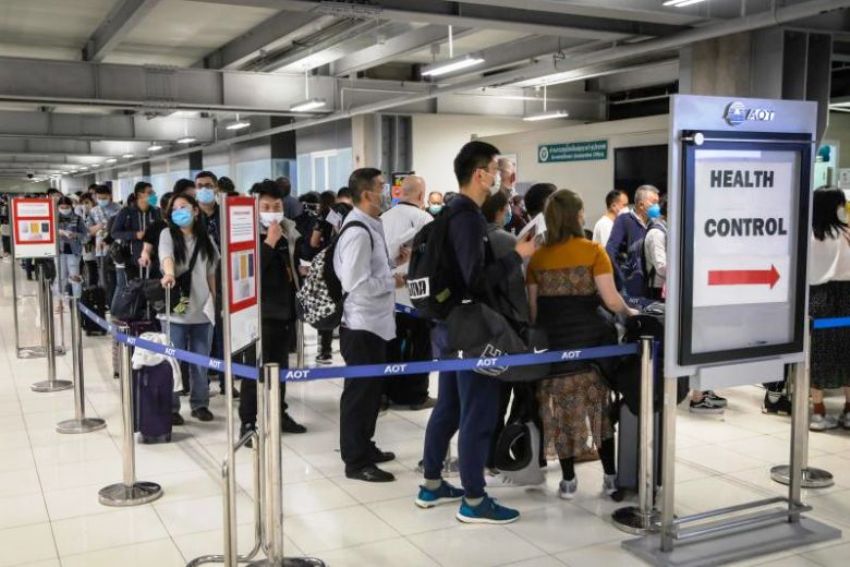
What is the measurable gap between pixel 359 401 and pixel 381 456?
521 mm

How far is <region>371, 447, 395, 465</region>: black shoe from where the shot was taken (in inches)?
176

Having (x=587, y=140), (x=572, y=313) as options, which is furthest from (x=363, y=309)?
(x=587, y=140)

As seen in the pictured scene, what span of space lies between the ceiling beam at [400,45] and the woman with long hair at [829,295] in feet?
21.2

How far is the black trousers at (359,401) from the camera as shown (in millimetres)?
4074

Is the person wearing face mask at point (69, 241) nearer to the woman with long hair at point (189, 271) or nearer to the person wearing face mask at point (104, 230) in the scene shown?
the person wearing face mask at point (104, 230)

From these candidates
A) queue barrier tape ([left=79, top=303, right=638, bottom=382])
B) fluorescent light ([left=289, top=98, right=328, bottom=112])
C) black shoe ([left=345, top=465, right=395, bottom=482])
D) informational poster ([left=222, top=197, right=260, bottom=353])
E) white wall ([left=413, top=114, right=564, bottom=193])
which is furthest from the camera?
white wall ([left=413, top=114, right=564, bottom=193])

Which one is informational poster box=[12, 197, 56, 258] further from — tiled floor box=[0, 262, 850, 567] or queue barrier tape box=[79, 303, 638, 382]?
queue barrier tape box=[79, 303, 638, 382]

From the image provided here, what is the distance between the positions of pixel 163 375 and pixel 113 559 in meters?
1.71

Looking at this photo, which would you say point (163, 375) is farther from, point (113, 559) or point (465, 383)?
point (465, 383)

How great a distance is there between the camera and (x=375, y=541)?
3.45 metres

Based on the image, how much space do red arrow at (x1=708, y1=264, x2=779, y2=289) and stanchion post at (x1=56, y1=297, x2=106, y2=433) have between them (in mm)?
3756

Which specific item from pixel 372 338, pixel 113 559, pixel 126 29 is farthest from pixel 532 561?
pixel 126 29

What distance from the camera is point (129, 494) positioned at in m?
3.96

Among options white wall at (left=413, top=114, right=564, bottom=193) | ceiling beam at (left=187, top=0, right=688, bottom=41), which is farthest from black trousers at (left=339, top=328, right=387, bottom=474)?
white wall at (left=413, top=114, right=564, bottom=193)
